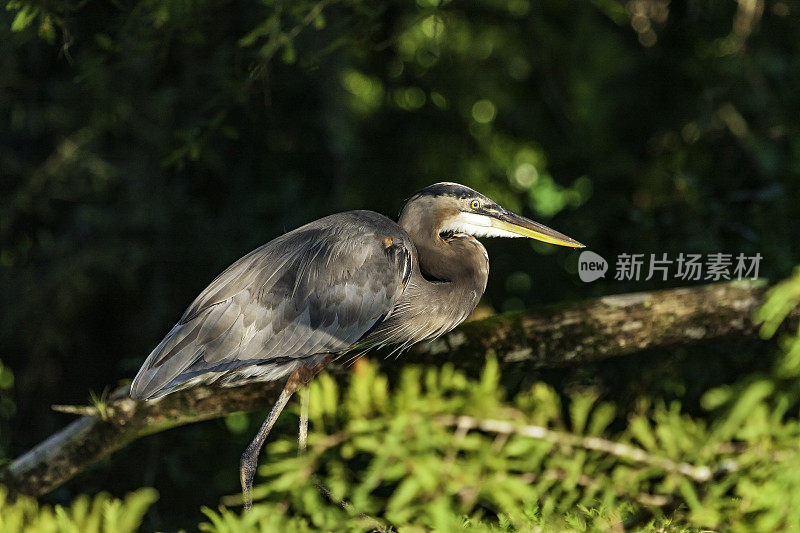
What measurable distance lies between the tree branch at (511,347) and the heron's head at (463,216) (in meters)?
0.24

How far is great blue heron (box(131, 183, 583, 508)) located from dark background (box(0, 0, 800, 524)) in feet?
1.96

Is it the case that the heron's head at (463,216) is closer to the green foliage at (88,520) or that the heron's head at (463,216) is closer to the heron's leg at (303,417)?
the heron's leg at (303,417)

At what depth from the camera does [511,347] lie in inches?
88.2

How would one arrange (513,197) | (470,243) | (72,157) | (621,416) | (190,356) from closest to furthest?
(190,356) < (470,243) < (621,416) < (72,157) < (513,197)

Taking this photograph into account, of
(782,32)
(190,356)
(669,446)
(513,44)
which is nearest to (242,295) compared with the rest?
(190,356)

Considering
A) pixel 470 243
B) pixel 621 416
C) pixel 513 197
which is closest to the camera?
pixel 470 243

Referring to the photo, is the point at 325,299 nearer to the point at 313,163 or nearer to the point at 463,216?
the point at 463,216

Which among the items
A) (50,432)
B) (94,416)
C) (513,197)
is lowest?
(50,432)

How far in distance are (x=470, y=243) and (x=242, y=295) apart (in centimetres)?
65

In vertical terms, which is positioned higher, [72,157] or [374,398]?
[72,157]

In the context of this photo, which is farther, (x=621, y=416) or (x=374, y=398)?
(x=621, y=416)

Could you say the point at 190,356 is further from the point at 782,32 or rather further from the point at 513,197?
the point at 782,32

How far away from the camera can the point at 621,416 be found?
2.74 metres

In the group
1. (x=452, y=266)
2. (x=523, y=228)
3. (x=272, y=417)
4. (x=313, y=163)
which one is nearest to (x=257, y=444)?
(x=272, y=417)
